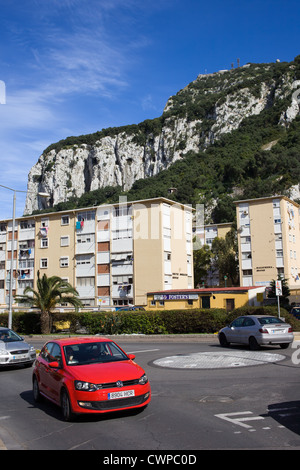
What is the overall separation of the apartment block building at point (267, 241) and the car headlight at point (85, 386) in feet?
194

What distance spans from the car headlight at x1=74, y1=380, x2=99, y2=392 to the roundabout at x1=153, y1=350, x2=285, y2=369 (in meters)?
6.65

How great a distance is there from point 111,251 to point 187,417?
5263cm

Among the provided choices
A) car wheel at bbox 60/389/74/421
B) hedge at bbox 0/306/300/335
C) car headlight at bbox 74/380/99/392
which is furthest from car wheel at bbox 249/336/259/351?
car headlight at bbox 74/380/99/392

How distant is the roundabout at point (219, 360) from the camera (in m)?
13.4

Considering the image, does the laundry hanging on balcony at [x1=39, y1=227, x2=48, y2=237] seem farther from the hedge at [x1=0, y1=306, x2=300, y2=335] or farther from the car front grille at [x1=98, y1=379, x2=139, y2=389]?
the car front grille at [x1=98, y1=379, x2=139, y2=389]

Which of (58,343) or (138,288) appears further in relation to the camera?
(138,288)

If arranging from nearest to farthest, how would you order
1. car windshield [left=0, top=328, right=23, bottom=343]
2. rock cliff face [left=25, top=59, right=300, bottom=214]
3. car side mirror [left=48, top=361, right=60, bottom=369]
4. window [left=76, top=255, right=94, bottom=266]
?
car side mirror [left=48, top=361, right=60, bottom=369] → car windshield [left=0, top=328, right=23, bottom=343] → window [left=76, top=255, right=94, bottom=266] → rock cliff face [left=25, top=59, right=300, bottom=214]

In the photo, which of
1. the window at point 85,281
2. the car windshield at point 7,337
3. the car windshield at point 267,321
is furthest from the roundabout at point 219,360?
the window at point 85,281

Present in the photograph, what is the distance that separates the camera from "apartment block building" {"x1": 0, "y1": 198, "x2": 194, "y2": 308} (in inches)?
2232

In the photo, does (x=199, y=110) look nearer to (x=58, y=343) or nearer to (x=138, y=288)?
(x=138, y=288)

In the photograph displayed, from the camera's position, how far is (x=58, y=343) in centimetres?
890

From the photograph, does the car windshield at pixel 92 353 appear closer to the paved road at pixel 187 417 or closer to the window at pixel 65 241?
the paved road at pixel 187 417
